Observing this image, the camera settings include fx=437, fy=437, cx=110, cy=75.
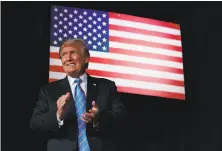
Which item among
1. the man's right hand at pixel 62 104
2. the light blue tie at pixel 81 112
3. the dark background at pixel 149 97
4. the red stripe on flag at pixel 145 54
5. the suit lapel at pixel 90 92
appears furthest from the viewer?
the red stripe on flag at pixel 145 54

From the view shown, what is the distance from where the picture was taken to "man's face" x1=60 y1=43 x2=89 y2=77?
288 centimetres

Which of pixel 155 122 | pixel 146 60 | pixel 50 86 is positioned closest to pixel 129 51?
pixel 146 60

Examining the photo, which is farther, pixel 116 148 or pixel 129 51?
pixel 129 51

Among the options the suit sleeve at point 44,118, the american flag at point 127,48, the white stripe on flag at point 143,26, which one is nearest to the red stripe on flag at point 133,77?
the american flag at point 127,48

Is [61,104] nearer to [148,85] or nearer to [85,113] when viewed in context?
[85,113]

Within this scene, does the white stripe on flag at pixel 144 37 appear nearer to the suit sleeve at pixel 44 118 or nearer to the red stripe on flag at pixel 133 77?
the red stripe on flag at pixel 133 77

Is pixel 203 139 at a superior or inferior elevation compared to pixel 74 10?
inferior

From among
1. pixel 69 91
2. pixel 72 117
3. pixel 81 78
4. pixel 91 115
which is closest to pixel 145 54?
pixel 81 78

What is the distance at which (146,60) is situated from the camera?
12.2ft

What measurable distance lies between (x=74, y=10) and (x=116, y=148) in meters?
1.17

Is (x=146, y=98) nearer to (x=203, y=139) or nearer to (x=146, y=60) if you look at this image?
(x=146, y=60)

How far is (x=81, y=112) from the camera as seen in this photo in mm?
2836

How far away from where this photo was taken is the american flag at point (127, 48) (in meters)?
3.50

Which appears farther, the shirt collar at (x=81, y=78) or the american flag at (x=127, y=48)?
the american flag at (x=127, y=48)
